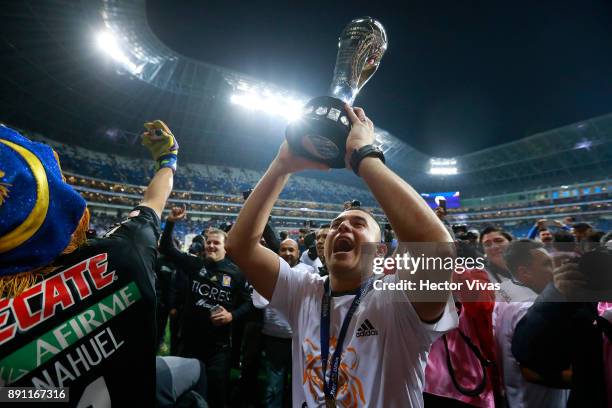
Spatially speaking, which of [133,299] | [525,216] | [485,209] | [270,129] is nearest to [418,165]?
[485,209]

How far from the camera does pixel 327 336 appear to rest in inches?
55.4

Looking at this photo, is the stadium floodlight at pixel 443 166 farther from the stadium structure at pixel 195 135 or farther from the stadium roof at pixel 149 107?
the stadium roof at pixel 149 107

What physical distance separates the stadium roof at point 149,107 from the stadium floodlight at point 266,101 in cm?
70

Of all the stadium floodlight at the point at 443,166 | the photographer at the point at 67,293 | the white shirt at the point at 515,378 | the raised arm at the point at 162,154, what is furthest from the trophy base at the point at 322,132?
the stadium floodlight at the point at 443,166

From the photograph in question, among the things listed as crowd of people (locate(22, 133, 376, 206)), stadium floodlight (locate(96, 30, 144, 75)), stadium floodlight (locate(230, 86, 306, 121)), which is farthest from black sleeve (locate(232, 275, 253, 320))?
stadium floodlight (locate(230, 86, 306, 121))

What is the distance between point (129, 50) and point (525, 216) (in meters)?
38.7

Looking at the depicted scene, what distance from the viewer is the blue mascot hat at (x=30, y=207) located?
891 millimetres

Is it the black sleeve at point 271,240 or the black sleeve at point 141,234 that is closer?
the black sleeve at point 141,234

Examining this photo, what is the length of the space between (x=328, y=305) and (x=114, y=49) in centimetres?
2278

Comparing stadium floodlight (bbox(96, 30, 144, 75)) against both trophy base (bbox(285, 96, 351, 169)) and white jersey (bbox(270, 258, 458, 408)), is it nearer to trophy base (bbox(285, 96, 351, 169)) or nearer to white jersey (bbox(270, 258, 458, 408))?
trophy base (bbox(285, 96, 351, 169))

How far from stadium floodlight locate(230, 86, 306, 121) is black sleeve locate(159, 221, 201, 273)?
23.1m

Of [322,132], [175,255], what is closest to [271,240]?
[175,255]

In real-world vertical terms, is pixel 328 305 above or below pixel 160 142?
below

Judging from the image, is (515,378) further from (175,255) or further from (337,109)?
(175,255)
